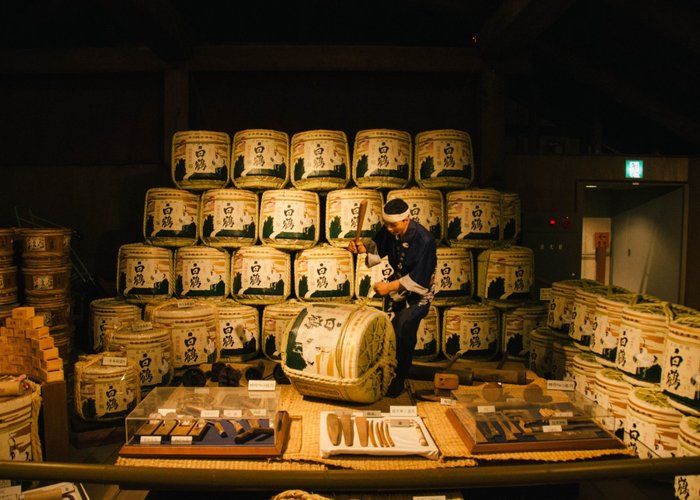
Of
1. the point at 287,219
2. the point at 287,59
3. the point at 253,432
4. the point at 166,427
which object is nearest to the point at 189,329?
the point at 287,219

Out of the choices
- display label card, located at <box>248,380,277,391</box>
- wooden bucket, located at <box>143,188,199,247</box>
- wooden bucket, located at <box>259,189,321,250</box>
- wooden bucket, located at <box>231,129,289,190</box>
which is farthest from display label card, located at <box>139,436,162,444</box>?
wooden bucket, located at <box>231,129,289,190</box>

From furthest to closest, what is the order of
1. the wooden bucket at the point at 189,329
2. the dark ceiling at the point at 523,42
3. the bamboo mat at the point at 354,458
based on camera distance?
the dark ceiling at the point at 523,42 < the wooden bucket at the point at 189,329 < the bamboo mat at the point at 354,458

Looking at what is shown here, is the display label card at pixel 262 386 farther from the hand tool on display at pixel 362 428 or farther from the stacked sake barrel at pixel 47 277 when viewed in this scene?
the stacked sake barrel at pixel 47 277

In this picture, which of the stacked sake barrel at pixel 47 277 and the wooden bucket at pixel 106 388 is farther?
the stacked sake barrel at pixel 47 277

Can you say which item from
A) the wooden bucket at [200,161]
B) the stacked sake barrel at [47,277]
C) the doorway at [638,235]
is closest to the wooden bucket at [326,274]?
the wooden bucket at [200,161]

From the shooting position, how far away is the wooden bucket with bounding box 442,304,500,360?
543 cm

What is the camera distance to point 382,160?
19.2 feet

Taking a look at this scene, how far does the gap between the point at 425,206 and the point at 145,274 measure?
3409 mm

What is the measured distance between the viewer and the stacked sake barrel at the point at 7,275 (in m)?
5.91

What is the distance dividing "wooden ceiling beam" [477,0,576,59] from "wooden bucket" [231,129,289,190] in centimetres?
308

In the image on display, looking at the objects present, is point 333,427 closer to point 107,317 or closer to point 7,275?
point 107,317

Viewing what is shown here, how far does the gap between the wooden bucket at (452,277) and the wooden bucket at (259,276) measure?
1813mm

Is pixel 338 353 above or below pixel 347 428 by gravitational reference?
above

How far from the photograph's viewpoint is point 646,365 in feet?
12.3
